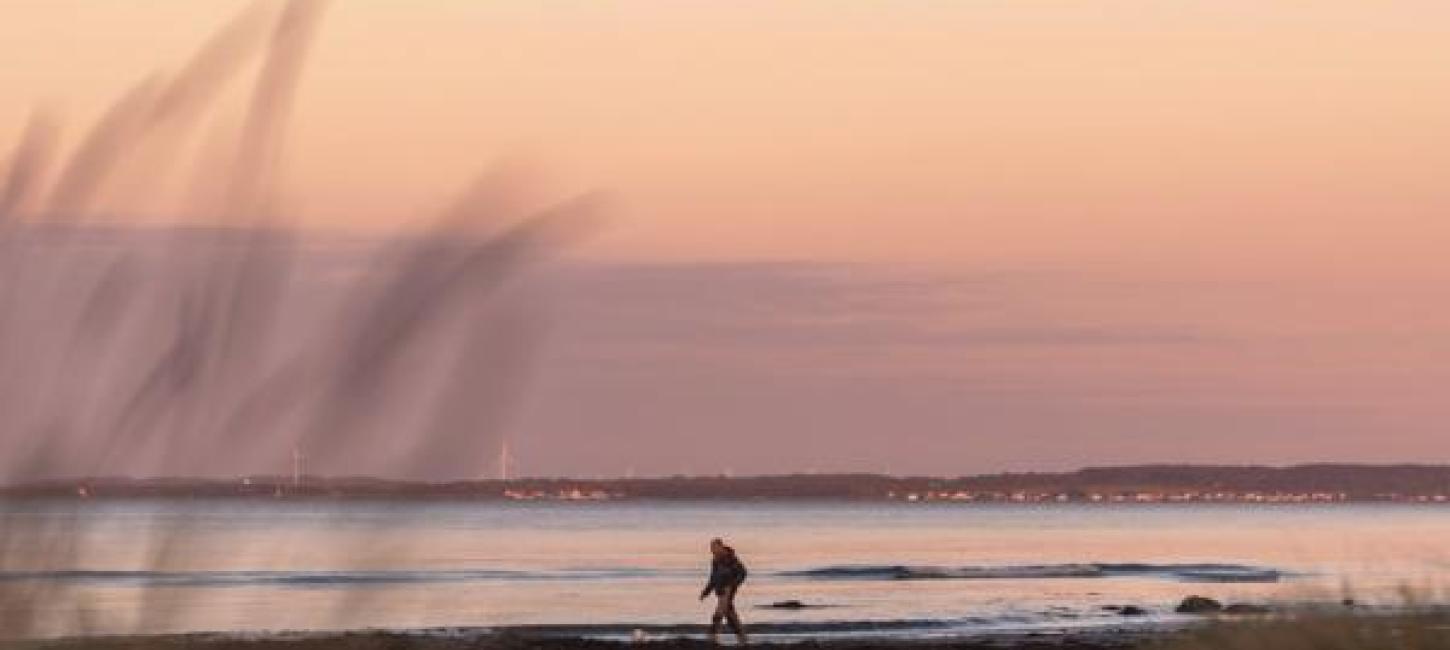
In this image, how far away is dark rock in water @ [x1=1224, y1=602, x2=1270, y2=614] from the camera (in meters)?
11.0

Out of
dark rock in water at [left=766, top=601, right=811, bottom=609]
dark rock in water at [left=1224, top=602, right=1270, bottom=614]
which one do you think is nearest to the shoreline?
dark rock in water at [left=766, top=601, right=811, bottom=609]

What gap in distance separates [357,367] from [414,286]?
13 cm

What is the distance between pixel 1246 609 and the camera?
1238cm

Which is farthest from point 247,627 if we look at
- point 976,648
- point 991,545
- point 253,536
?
point 991,545

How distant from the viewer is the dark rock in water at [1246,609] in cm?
1100

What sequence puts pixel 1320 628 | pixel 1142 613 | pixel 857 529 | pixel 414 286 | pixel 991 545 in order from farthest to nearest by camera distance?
pixel 857 529 → pixel 991 545 → pixel 1142 613 → pixel 1320 628 → pixel 414 286

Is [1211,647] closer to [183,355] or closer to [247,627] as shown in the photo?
[183,355]

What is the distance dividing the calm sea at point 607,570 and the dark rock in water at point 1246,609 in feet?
0.36

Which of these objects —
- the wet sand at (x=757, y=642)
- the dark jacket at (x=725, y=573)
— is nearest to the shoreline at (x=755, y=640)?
the wet sand at (x=757, y=642)

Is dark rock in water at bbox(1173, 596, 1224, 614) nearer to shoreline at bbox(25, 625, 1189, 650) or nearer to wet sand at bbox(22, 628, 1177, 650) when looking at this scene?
shoreline at bbox(25, 625, 1189, 650)

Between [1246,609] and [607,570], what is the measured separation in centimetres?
7510

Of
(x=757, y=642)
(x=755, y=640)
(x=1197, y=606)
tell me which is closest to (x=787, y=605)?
(x=1197, y=606)

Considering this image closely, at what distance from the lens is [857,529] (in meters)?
171

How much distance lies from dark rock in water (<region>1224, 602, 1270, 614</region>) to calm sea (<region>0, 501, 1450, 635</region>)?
0.36ft
